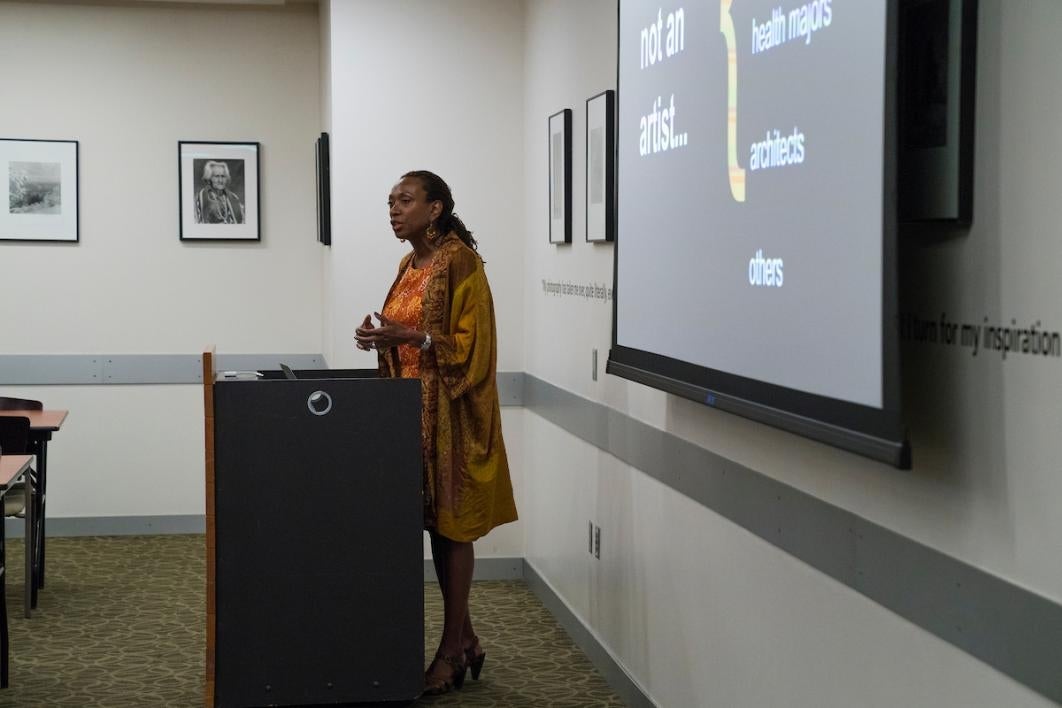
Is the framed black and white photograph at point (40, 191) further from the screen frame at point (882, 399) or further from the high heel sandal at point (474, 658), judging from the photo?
the screen frame at point (882, 399)

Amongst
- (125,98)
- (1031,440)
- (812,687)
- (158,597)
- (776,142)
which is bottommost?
(158,597)

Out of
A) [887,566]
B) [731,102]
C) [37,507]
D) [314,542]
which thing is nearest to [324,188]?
[37,507]

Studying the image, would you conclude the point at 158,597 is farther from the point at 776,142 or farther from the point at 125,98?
the point at 776,142

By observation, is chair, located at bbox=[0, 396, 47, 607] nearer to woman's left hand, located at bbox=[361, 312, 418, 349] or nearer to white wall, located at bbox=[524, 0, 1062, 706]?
woman's left hand, located at bbox=[361, 312, 418, 349]

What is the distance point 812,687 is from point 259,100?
5755mm

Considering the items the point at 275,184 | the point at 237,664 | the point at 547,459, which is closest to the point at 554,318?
the point at 547,459

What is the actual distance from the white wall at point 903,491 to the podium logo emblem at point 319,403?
1052mm

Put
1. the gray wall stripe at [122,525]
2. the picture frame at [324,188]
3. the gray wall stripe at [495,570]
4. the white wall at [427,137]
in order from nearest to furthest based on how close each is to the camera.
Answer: the white wall at [427,137]
the gray wall stripe at [495,570]
the picture frame at [324,188]
the gray wall stripe at [122,525]

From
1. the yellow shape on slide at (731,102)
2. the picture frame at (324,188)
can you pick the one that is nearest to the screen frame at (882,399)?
the yellow shape on slide at (731,102)

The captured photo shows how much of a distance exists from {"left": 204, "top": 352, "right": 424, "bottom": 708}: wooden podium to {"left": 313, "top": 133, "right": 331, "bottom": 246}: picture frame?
2406 millimetres

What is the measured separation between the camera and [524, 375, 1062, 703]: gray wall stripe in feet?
6.79

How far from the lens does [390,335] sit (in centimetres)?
440

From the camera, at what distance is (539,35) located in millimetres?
6051

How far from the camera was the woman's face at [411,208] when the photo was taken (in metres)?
4.63
